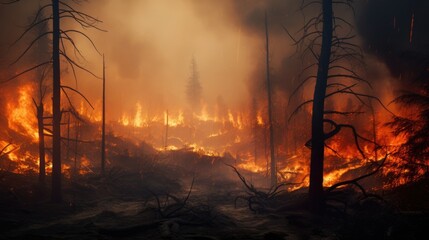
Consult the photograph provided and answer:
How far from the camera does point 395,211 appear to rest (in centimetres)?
905

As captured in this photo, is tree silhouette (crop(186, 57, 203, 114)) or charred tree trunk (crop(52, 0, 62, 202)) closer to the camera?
charred tree trunk (crop(52, 0, 62, 202))

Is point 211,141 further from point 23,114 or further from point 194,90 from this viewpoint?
point 23,114

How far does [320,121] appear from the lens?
1118 cm

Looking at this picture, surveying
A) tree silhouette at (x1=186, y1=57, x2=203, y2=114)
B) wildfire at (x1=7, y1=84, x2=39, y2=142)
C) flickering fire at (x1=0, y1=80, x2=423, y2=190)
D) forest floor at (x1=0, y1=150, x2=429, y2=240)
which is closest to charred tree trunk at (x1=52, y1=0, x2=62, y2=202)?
forest floor at (x1=0, y1=150, x2=429, y2=240)

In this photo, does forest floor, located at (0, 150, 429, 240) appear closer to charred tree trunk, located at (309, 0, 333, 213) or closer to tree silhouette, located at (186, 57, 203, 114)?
charred tree trunk, located at (309, 0, 333, 213)

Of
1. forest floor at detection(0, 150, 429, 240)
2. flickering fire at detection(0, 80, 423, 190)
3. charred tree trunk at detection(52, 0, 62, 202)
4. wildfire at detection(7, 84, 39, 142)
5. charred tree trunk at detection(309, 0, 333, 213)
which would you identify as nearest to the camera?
forest floor at detection(0, 150, 429, 240)

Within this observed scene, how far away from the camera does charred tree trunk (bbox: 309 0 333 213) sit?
1106 centimetres

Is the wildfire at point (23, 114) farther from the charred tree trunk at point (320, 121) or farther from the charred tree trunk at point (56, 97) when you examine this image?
the charred tree trunk at point (320, 121)

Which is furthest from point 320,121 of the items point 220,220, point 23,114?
point 23,114

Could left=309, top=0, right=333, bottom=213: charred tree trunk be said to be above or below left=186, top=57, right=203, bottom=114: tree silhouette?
below

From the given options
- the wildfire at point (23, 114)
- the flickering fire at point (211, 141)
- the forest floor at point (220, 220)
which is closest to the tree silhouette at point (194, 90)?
the flickering fire at point (211, 141)

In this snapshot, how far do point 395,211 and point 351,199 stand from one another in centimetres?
307

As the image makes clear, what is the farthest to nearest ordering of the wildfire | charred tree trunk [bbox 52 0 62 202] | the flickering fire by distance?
the wildfire < the flickering fire < charred tree trunk [bbox 52 0 62 202]

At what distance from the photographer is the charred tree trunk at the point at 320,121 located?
36.3 ft
